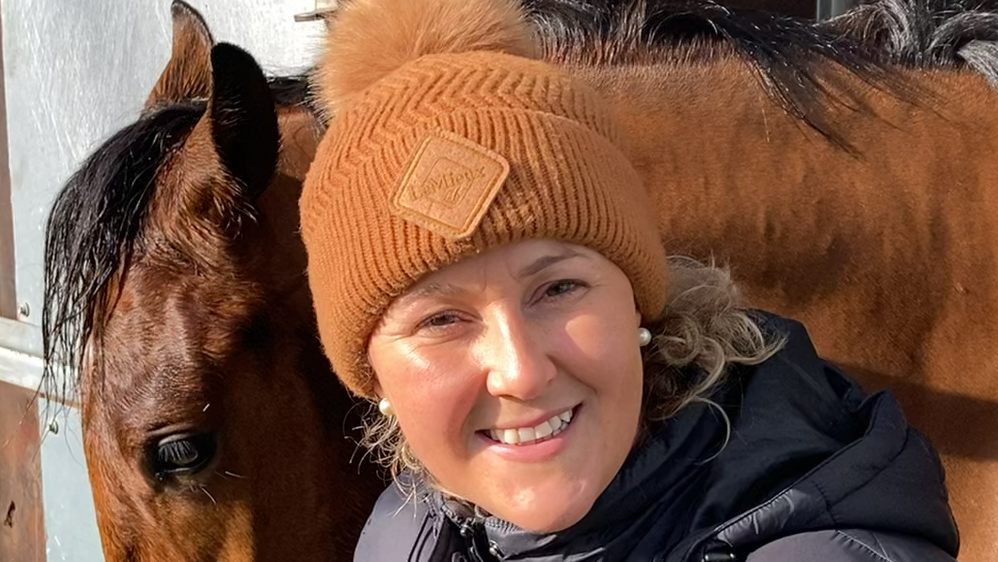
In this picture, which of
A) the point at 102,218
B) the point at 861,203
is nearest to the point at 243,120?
the point at 102,218

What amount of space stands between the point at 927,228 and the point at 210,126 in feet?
3.56

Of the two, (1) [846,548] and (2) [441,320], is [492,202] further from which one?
(1) [846,548]

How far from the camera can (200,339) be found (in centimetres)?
145

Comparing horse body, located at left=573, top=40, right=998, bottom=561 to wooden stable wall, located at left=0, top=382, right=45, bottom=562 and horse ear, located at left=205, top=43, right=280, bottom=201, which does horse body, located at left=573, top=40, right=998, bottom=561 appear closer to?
horse ear, located at left=205, top=43, right=280, bottom=201

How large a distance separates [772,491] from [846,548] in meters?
0.11

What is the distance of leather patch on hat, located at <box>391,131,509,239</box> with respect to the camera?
1.05m

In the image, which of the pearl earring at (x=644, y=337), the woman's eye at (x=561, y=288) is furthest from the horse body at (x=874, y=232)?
the woman's eye at (x=561, y=288)

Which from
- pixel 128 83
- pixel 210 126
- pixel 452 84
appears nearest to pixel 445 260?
pixel 452 84

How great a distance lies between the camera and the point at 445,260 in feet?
3.47

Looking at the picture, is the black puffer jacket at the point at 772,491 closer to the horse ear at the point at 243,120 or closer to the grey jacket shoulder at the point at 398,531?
the grey jacket shoulder at the point at 398,531

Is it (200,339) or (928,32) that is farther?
(928,32)

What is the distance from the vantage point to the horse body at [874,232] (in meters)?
1.56

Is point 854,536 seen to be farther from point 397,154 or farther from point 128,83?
point 128,83

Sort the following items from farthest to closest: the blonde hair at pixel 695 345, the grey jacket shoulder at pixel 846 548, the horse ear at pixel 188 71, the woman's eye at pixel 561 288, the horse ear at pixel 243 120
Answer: the horse ear at pixel 188 71 → the horse ear at pixel 243 120 → the blonde hair at pixel 695 345 → the woman's eye at pixel 561 288 → the grey jacket shoulder at pixel 846 548
